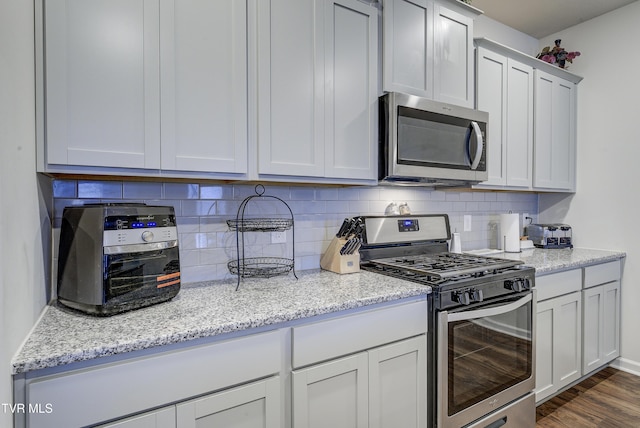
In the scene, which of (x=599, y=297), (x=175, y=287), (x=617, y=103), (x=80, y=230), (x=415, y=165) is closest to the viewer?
(x=80, y=230)

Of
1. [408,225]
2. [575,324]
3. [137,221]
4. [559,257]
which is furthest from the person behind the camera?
[559,257]

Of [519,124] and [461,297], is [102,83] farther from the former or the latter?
[519,124]

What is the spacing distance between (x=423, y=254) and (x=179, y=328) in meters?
1.65

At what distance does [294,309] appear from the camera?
1209 millimetres

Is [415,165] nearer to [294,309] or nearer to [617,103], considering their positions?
[294,309]

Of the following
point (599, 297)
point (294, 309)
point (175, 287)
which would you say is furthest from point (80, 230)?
point (599, 297)

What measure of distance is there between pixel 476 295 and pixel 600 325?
168cm

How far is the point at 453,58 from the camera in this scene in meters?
2.08

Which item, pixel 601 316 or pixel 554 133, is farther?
→ pixel 554 133

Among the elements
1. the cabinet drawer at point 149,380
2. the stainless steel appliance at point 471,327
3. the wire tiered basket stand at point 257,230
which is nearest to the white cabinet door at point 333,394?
the cabinet drawer at point 149,380

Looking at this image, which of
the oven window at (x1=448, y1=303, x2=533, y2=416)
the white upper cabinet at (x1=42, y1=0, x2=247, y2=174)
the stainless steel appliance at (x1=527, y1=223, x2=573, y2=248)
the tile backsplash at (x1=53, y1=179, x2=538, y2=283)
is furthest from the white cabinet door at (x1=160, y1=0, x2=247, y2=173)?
the stainless steel appliance at (x1=527, y1=223, x2=573, y2=248)

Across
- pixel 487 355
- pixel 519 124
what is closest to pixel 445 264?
pixel 487 355

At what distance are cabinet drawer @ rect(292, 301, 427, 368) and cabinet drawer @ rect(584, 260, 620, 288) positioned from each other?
168cm

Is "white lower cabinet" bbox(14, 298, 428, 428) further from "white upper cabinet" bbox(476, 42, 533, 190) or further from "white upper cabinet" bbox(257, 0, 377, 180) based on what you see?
"white upper cabinet" bbox(476, 42, 533, 190)
